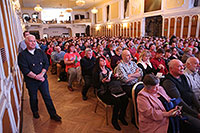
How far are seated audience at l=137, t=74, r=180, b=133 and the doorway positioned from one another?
41.0 feet

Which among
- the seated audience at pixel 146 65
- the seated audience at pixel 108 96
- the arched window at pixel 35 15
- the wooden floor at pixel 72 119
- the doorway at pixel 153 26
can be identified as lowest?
the wooden floor at pixel 72 119

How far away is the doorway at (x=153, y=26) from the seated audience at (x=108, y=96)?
11.5 m

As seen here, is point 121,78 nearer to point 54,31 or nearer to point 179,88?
point 179,88

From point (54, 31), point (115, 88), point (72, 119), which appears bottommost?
point (72, 119)

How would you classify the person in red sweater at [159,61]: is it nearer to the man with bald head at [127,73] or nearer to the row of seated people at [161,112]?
the man with bald head at [127,73]

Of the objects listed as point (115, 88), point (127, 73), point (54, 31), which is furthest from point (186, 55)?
point (54, 31)

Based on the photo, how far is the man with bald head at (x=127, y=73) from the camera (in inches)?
118

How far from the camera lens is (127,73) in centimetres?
306

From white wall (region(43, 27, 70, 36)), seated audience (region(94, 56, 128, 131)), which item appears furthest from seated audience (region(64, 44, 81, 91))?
white wall (region(43, 27, 70, 36))

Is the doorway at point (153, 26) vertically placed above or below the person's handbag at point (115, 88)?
above

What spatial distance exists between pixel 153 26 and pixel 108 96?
12.4 meters

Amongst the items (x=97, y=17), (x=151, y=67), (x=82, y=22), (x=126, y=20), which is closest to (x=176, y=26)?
(x=126, y=20)

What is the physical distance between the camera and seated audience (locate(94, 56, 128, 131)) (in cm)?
269

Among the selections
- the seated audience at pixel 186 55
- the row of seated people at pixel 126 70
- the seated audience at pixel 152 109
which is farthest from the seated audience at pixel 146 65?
the seated audience at pixel 152 109
